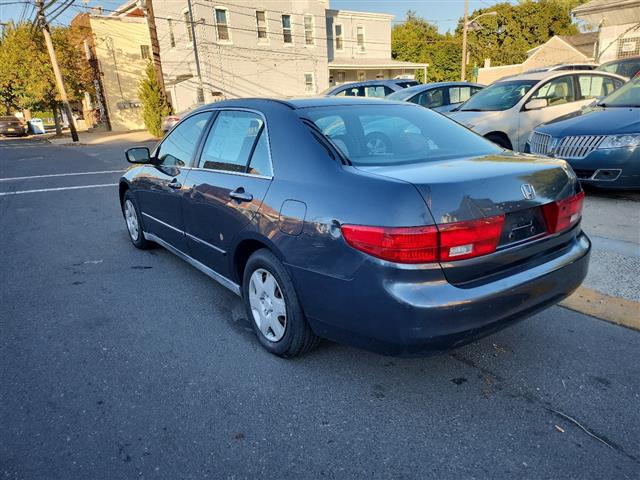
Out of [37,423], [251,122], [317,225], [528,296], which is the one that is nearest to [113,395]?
[37,423]

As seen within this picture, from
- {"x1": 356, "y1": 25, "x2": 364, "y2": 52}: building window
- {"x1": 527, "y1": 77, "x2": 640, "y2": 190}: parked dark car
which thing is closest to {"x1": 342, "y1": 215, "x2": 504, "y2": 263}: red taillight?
{"x1": 527, "y1": 77, "x2": 640, "y2": 190}: parked dark car

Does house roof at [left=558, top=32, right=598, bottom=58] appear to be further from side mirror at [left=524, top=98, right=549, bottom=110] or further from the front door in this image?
the front door

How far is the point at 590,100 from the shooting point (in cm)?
842

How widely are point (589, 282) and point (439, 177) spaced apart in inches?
92.6

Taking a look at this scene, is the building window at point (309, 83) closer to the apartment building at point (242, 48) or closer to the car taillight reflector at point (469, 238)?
the apartment building at point (242, 48)

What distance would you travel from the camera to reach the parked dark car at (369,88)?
12.7 m

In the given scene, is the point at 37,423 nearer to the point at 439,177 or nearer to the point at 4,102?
the point at 439,177

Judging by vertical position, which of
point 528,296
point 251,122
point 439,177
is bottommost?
point 528,296

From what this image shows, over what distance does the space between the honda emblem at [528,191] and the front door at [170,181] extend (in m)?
2.51

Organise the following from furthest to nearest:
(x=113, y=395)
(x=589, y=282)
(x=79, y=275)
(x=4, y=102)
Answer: (x=4, y=102), (x=79, y=275), (x=589, y=282), (x=113, y=395)

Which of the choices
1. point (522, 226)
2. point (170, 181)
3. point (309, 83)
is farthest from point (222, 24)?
point (522, 226)

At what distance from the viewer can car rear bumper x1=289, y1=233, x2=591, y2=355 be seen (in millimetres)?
2156

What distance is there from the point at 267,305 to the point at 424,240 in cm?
128

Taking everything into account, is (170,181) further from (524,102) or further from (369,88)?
(369,88)
